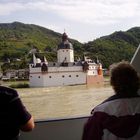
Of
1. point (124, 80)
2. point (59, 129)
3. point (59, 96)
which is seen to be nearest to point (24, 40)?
point (59, 96)

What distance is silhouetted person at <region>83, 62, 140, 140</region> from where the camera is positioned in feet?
3.37

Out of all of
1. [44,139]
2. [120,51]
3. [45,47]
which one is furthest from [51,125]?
[45,47]

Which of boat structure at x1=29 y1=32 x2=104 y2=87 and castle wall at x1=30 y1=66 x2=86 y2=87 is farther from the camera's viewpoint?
castle wall at x1=30 y1=66 x2=86 y2=87

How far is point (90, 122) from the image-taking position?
3.56ft

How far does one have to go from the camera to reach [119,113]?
105 centimetres

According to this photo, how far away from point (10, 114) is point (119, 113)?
12.9 inches

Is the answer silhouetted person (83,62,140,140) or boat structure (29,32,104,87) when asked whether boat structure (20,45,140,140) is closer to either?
silhouetted person (83,62,140,140)

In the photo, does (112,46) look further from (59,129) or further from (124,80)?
(124,80)

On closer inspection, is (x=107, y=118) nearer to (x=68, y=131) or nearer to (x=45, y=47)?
(x=68, y=131)

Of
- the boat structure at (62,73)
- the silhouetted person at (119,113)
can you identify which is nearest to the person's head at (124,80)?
the silhouetted person at (119,113)

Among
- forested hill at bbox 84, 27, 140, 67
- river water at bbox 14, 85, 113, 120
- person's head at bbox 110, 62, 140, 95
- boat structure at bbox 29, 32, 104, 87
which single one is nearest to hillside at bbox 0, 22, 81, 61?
river water at bbox 14, 85, 113, 120

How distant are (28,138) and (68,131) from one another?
0.58 feet

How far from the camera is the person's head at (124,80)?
1.09 m

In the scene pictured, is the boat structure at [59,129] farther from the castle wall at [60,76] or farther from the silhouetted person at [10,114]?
the castle wall at [60,76]
